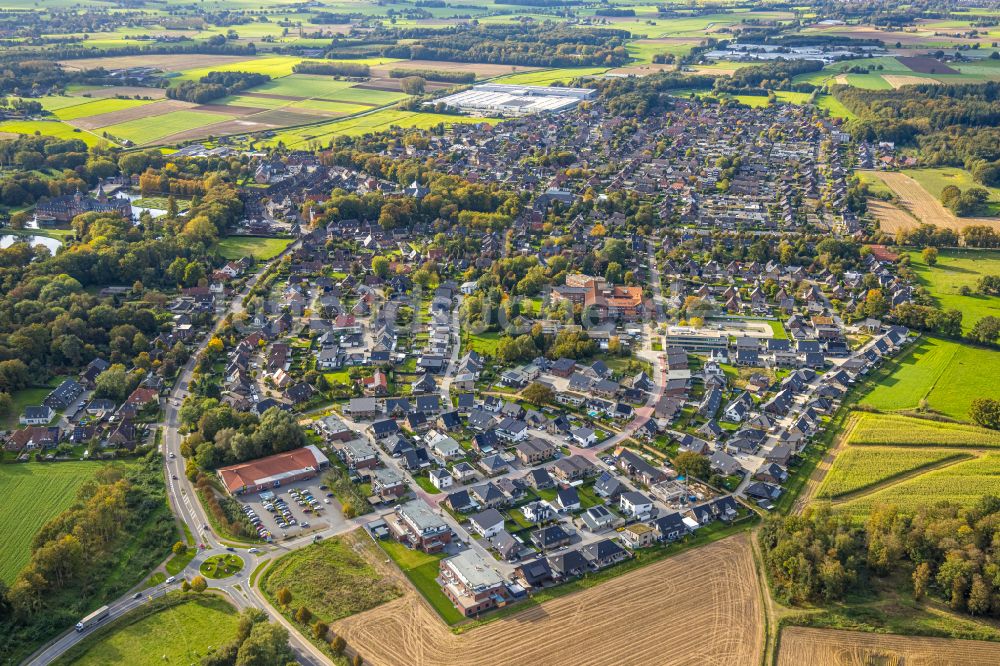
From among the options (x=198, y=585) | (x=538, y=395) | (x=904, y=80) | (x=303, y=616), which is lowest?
(x=303, y=616)

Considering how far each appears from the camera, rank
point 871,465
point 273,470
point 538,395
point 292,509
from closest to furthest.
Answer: point 292,509
point 273,470
point 871,465
point 538,395

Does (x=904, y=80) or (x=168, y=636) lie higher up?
(x=904, y=80)

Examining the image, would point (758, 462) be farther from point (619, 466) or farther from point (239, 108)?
point (239, 108)

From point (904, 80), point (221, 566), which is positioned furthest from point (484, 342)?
point (904, 80)

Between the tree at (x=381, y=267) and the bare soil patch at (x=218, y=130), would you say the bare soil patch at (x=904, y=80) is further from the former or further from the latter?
the tree at (x=381, y=267)

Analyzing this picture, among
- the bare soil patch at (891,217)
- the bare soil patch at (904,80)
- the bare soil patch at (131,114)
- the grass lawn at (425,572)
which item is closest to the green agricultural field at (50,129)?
the bare soil patch at (131,114)

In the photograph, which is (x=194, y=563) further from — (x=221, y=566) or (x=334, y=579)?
(x=334, y=579)

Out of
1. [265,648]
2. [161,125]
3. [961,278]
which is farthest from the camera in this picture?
[161,125]

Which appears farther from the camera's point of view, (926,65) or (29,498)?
(926,65)
